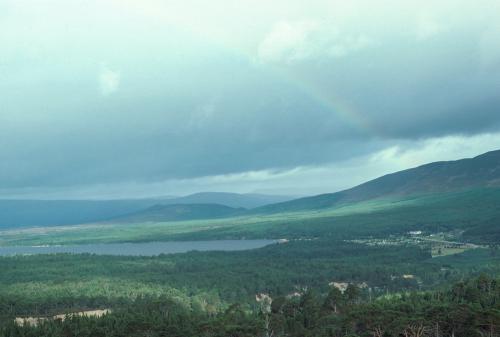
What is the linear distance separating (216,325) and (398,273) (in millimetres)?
81349

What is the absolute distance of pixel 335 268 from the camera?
139375mm

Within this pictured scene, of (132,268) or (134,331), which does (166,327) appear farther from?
(132,268)

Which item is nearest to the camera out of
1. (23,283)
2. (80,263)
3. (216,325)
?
(216,325)

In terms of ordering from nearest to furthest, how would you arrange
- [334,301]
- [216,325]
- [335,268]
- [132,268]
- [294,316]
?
[216,325]
[294,316]
[334,301]
[335,268]
[132,268]

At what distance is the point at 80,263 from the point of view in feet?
559

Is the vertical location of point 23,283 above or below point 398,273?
above

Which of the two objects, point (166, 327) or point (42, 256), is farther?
point (42, 256)

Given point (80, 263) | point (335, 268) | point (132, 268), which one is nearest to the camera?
point (335, 268)

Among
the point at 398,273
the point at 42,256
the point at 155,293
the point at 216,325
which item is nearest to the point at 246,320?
the point at 216,325

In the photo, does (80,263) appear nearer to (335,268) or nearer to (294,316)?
(335,268)

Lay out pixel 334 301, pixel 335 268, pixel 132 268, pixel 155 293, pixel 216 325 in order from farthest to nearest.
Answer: pixel 132 268, pixel 335 268, pixel 155 293, pixel 334 301, pixel 216 325

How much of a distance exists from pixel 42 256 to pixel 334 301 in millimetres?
149833

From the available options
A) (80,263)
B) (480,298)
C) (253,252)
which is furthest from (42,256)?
(480,298)

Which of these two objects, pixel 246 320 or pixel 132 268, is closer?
pixel 246 320
